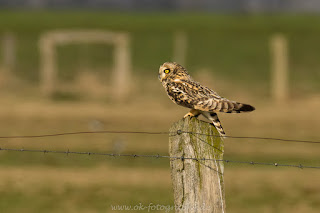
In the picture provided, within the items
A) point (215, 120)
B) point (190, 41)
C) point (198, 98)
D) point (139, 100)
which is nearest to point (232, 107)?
point (215, 120)

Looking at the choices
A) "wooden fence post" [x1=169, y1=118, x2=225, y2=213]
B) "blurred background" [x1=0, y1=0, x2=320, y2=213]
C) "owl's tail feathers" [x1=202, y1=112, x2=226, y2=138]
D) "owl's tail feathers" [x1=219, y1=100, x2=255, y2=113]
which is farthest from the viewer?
"blurred background" [x1=0, y1=0, x2=320, y2=213]

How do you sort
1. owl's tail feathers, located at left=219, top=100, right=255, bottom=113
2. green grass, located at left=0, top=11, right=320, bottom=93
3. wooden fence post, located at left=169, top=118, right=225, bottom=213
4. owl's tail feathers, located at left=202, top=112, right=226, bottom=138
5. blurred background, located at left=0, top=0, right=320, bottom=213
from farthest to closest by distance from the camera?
green grass, located at left=0, top=11, right=320, bottom=93 < blurred background, located at left=0, top=0, right=320, bottom=213 < owl's tail feathers, located at left=202, top=112, right=226, bottom=138 < owl's tail feathers, located at left=219, top=100, right=255, bottom=113 < wooden fence post, located at left=169, top=118, right=225, bottom=213

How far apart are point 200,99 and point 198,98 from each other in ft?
0.16

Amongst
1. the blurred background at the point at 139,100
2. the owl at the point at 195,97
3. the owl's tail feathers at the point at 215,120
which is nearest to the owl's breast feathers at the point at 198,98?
the owl at the point at 195,97

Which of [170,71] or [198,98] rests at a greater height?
[170,71]

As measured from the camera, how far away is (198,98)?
6.69m

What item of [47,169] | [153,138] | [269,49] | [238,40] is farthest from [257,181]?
[238,40]

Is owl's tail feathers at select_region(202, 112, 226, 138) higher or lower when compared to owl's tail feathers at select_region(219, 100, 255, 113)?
lower

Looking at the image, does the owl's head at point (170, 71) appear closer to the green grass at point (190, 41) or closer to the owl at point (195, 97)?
the owl at point (195, 97)

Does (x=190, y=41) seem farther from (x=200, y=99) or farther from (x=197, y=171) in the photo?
(x=197, y=171)

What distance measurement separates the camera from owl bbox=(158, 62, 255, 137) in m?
6.24

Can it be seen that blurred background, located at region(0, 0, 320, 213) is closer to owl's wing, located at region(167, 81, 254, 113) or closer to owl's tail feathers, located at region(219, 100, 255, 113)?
owl's wing, located at region(167, 81, 254, 113)

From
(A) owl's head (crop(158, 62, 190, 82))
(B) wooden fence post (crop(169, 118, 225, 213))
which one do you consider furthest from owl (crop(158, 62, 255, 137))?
(B) wooden fence post (crop(169, 118, 225, 213))

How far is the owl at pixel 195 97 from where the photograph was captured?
624cm
